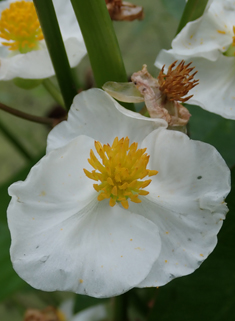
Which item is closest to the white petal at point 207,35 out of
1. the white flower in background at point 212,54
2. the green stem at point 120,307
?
the white flower in background at point 212,54

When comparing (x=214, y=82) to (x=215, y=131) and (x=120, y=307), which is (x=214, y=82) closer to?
(x=215, y=131)

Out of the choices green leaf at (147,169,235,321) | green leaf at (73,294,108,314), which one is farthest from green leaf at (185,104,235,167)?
green leaf at (73,294,108,314)

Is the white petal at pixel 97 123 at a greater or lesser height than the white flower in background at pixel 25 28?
lesser

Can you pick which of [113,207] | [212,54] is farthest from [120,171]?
[212,54]

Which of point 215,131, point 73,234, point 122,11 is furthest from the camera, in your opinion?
point 215,131

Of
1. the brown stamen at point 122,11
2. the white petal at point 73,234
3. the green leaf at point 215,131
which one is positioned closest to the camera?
the white petal at point 73,234

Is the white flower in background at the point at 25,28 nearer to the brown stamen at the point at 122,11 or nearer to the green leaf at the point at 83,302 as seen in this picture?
the brown stamen at the point at 122,11

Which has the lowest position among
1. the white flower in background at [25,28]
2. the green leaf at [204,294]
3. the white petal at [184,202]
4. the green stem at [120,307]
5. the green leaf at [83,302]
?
the green leaf at [83,302]
